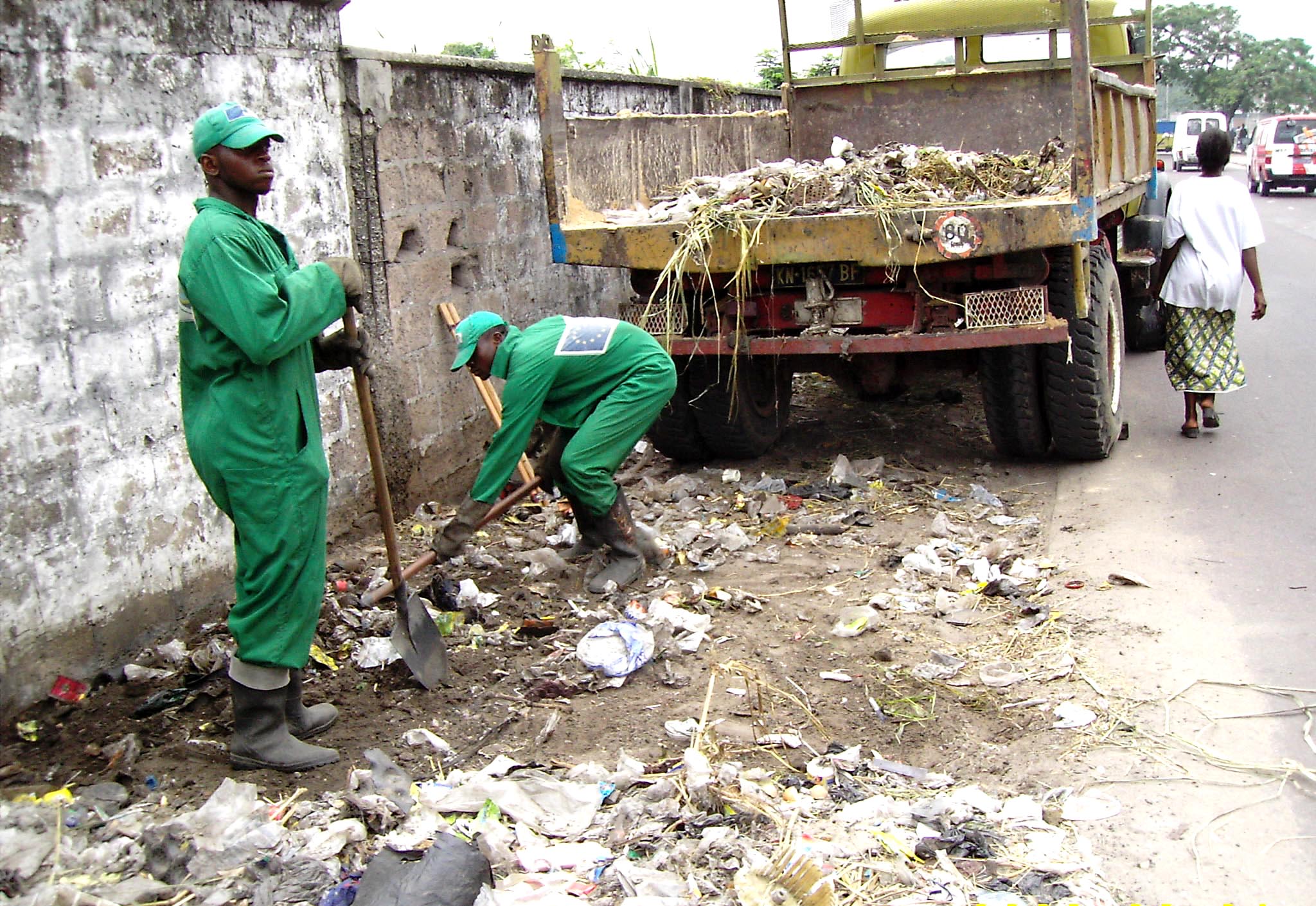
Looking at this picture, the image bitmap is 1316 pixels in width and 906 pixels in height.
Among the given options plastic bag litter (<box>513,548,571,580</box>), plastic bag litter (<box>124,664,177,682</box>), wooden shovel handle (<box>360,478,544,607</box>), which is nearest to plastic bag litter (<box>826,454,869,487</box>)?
plastic bag litter (<box>513,548,571,580</box>)

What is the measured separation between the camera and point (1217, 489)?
5.69 metres

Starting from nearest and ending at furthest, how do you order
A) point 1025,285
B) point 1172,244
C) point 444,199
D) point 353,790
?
point 353,790 < point 1025,285 < point 444,199 < point 1172,244

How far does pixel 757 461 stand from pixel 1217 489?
7.63ft

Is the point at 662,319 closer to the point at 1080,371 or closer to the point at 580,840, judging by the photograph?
the point at 1080,371

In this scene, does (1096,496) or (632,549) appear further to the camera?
(1096,496)

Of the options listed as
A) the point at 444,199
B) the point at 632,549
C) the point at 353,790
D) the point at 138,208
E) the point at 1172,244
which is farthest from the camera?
the point at 1172,244

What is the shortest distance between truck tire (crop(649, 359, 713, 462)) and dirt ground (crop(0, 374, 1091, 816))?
3.08 ft

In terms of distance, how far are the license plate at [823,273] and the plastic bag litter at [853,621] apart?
1804 millimetres

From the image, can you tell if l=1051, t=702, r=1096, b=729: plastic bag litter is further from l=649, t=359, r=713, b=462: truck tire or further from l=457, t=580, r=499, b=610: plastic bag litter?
l=649, t=359, r=713, b=462: truck tire

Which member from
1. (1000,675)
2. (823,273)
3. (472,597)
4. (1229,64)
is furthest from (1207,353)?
(1229,64)

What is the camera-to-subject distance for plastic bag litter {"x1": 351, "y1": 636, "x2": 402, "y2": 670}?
4.17m

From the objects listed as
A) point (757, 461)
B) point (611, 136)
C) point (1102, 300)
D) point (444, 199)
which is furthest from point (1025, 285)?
point (444, 199)

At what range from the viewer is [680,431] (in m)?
6.53

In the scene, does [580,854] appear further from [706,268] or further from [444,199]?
[444,199]
